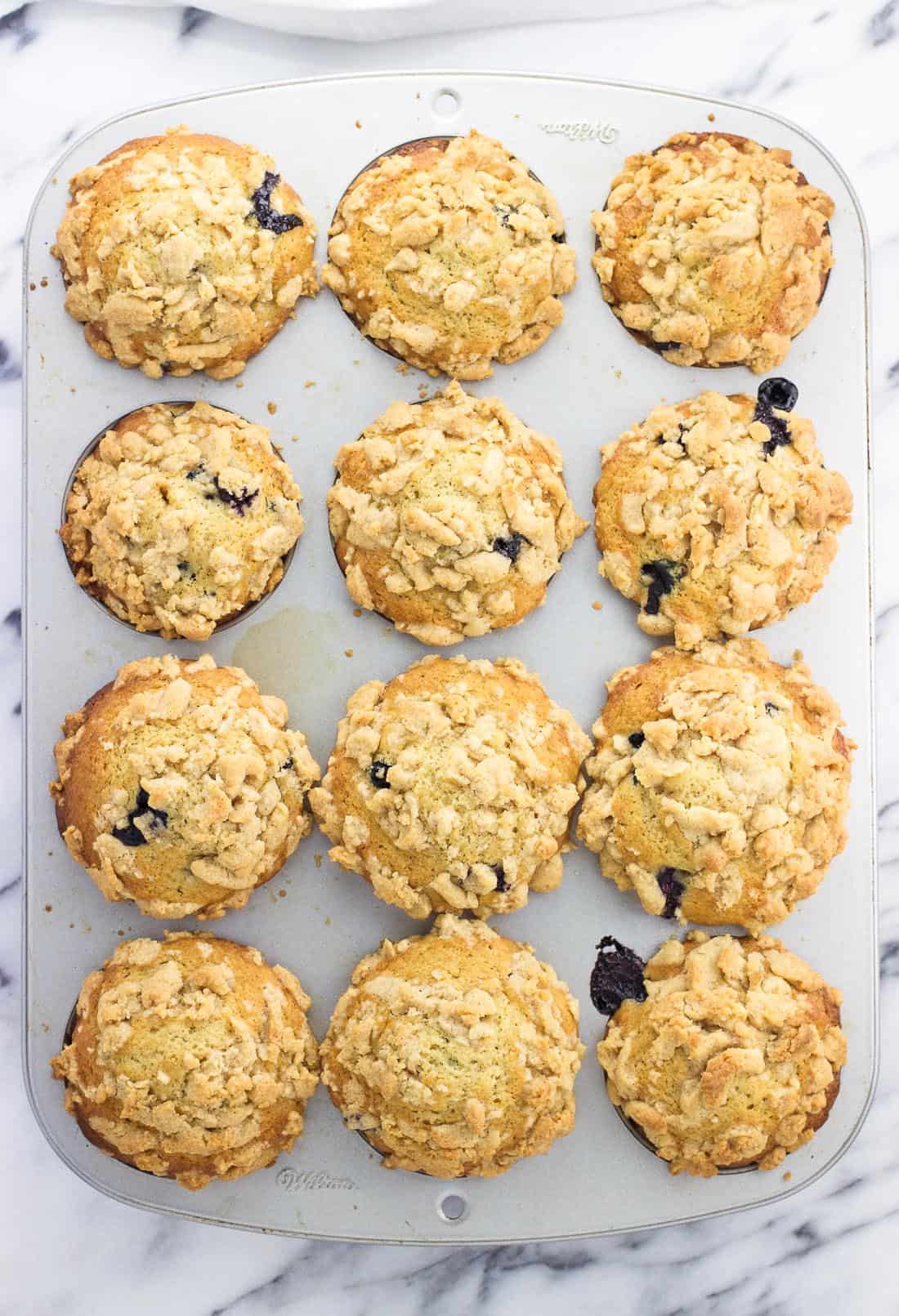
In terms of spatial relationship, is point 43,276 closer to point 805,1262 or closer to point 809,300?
point 809,300

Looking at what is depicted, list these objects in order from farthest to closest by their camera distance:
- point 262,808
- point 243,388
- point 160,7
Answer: point 160,7 < point 243,388 < point 262,808

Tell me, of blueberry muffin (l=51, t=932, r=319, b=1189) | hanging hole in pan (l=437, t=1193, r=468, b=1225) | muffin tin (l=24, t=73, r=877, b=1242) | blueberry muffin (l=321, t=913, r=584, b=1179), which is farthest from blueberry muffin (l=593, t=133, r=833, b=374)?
hanging hole in pan (l=437, t=1193, r=468, b=1225)

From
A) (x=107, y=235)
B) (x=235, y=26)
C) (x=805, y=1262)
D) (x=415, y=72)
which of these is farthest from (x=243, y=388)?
(x=805, y=1262)

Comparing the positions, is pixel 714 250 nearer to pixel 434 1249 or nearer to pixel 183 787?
pixel 183 787

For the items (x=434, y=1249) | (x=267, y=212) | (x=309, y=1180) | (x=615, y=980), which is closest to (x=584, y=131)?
(x=267, y=212)

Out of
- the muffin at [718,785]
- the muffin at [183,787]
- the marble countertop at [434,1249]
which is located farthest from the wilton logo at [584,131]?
the muffin at [183,787]

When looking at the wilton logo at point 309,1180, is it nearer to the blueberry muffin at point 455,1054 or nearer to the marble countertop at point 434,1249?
the blueberry muffin at point 455,1054
